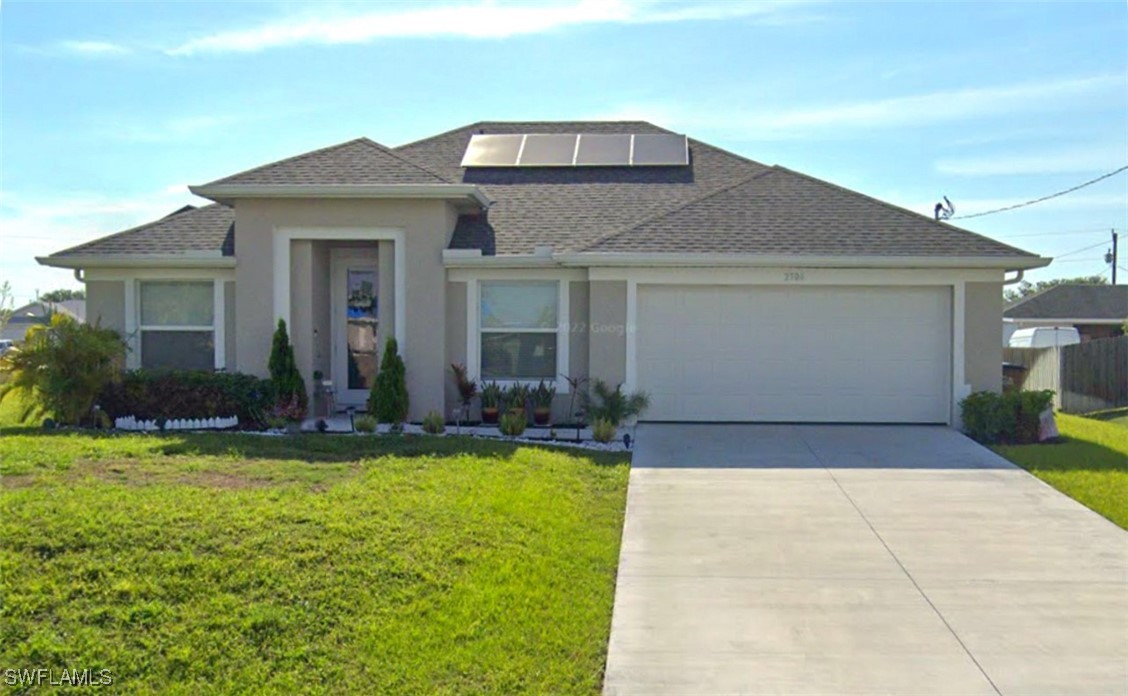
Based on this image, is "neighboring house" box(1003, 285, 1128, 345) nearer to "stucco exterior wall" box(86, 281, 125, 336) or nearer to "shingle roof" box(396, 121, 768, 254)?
"shingle roof" box(396, 121, 768, 254)

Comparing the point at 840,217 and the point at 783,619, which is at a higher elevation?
the point at 840,217

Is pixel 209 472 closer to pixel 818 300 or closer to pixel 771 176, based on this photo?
pixel 818 300

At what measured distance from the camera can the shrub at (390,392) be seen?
14.5 metres

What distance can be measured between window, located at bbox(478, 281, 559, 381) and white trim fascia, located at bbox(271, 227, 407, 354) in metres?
1.23

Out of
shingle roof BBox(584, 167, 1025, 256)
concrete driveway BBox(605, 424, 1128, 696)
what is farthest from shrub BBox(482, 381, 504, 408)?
concrete driveway BBox(605, 424, 1128, 696)

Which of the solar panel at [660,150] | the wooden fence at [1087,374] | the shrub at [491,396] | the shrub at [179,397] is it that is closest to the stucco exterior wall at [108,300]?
the shrub at [179,397]

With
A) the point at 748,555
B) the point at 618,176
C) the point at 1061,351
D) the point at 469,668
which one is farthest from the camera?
the point at 1061,351

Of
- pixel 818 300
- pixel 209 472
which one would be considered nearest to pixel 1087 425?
pixel 818 300

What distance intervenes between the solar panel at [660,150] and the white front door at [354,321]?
5.66 meters

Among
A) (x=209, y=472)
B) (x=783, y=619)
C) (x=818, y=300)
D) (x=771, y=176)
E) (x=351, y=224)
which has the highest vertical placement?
(x=771, y=176)

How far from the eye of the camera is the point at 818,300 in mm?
15086

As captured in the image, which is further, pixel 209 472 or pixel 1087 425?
pixel 1087 425

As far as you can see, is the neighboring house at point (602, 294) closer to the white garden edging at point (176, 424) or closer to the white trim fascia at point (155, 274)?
the white trim fascia at point (155, 274)

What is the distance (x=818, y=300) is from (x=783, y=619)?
8.80 metres
